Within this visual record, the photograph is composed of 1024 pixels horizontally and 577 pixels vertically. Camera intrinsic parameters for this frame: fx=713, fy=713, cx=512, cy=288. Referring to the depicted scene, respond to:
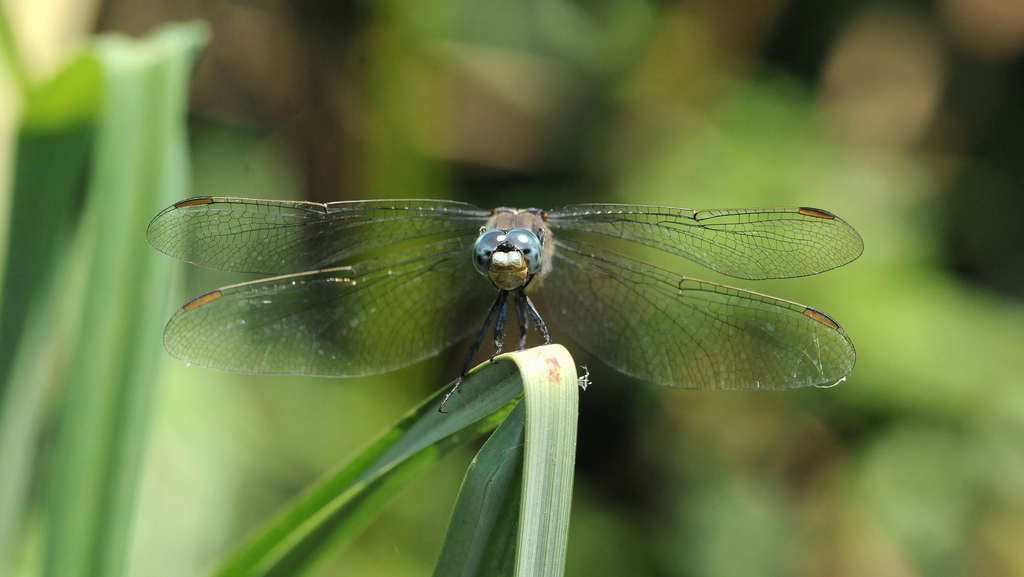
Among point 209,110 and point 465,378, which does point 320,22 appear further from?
point 465,378

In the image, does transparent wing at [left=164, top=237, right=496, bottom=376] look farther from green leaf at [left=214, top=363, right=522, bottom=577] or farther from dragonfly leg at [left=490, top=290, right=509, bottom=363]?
green leaf at [left=214, top=363, right=522, bottom=577]

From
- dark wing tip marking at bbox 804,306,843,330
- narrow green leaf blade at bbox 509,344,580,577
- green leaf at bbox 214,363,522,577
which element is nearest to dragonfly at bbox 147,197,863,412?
dark wing tip marking at bbox 804,306,843,330

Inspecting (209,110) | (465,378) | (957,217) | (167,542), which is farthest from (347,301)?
(957,217)

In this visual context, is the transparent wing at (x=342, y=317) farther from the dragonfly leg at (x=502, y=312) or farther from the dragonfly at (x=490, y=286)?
the dragonfly leg at (x=502, y=312)

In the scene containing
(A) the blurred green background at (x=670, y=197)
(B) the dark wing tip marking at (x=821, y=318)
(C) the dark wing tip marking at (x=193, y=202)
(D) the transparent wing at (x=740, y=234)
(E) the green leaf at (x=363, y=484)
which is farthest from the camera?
(A) the blurred green background at (x=670, y=197)

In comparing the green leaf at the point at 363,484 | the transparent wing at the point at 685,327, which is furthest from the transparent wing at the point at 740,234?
the green leaf at the point at 363,484

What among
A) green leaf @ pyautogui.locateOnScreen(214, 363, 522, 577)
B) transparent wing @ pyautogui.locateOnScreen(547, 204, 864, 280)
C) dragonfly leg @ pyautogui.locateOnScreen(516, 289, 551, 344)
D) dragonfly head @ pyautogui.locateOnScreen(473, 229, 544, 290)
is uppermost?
transparent wing @ pyautogui.locateOnScreen(547, 204, 864, 280)

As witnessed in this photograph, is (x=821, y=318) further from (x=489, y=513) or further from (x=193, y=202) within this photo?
(x=193, y=202)
